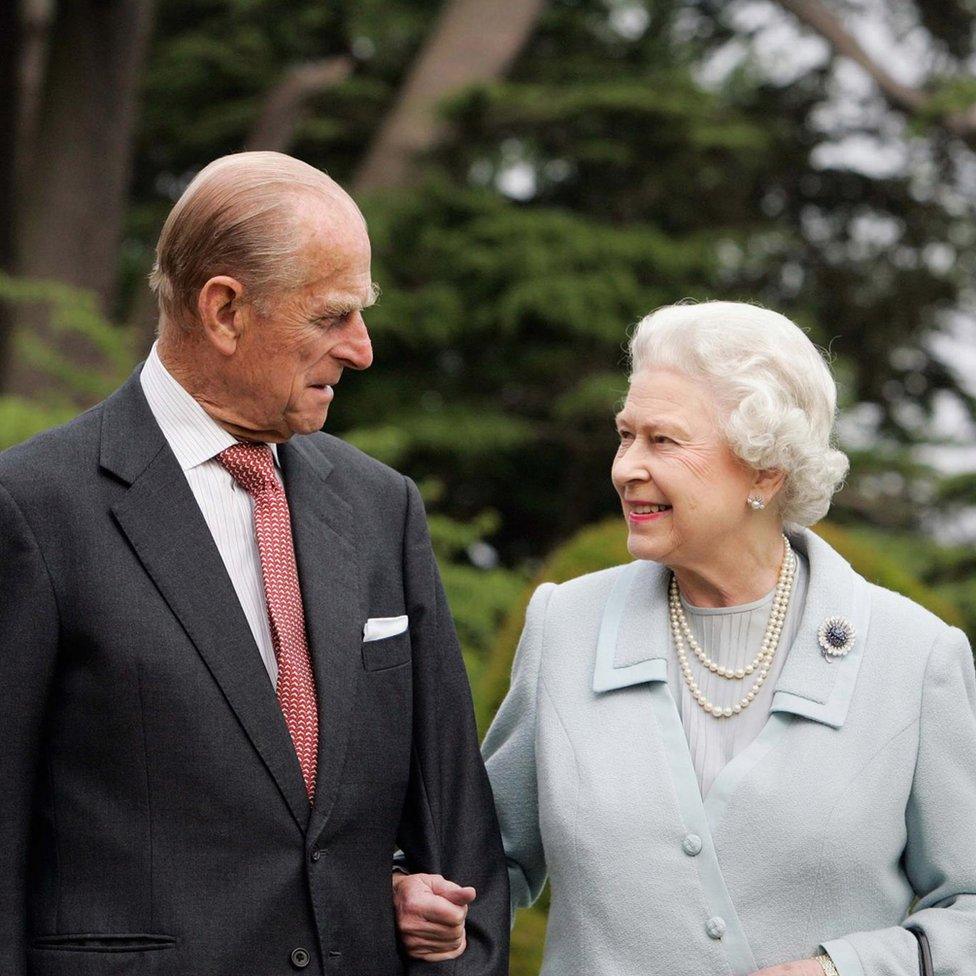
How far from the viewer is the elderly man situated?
8.29ft

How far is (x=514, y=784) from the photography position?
3080 mm

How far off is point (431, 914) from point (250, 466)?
2.64 ft

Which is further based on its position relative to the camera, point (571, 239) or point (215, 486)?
point (571, 239)

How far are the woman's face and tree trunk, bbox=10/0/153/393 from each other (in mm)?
6653

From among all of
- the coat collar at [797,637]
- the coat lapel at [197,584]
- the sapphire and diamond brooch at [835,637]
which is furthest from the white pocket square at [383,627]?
the sapphire and diamond brooch at [835,637]

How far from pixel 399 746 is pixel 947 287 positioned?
8.40 meters

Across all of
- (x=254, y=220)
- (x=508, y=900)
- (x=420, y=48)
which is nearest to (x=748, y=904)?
(x=508, y=900)

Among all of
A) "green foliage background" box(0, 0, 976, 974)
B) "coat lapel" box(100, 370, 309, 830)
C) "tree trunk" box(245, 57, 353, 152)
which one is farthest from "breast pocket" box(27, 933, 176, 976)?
"tree trunk" box(245, 57, 353, 152)

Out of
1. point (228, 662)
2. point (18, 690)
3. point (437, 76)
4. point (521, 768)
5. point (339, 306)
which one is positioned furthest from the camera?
point (437, 76)

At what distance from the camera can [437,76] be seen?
9.33 meters

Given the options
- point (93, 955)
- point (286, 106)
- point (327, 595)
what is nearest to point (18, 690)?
point (93, 955)

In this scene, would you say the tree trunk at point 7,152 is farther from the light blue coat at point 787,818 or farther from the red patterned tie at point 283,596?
the light blue coat at point 787,818

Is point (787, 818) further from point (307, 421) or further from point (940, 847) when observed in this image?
point (307, 421)

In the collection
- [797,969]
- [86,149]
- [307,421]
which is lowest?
[797,969]
